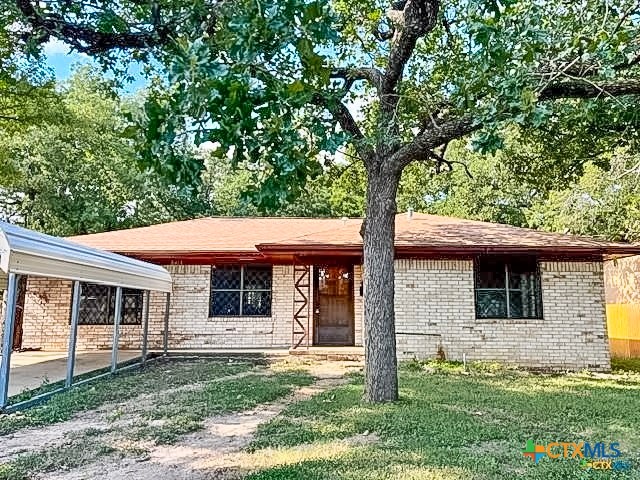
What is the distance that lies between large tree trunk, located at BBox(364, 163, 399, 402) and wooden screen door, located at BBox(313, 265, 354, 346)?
6.48m

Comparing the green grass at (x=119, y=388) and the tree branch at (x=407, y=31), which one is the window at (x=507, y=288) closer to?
the green grass at (x=119, y=388)

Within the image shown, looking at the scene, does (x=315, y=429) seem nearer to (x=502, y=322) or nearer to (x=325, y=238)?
(x=325, y=238)

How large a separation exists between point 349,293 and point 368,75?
7003 mm

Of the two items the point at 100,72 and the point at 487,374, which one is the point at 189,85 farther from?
the point at 487,374

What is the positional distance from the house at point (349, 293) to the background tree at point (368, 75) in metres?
3.75

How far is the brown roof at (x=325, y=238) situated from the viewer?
10633 mm

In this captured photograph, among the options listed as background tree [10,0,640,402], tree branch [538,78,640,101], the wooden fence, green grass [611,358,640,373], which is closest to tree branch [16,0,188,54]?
background tree [10,0,640,402]

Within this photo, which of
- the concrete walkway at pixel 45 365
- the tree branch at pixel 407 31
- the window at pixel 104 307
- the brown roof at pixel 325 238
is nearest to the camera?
the tree branch at pixel 407 31

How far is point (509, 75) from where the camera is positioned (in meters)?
5.06

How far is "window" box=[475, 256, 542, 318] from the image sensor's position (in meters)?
11.0

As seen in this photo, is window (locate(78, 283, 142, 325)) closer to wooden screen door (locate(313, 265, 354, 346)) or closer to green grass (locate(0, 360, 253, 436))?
green grass (locate(0, 360, 253, 436))

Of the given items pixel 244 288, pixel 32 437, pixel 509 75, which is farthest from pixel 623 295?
pixel 32 437

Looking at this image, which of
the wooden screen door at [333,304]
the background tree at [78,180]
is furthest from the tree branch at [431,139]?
the background tree at [78,180]

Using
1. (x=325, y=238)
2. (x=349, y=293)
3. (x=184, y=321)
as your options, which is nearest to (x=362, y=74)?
(x=325, y=238)
